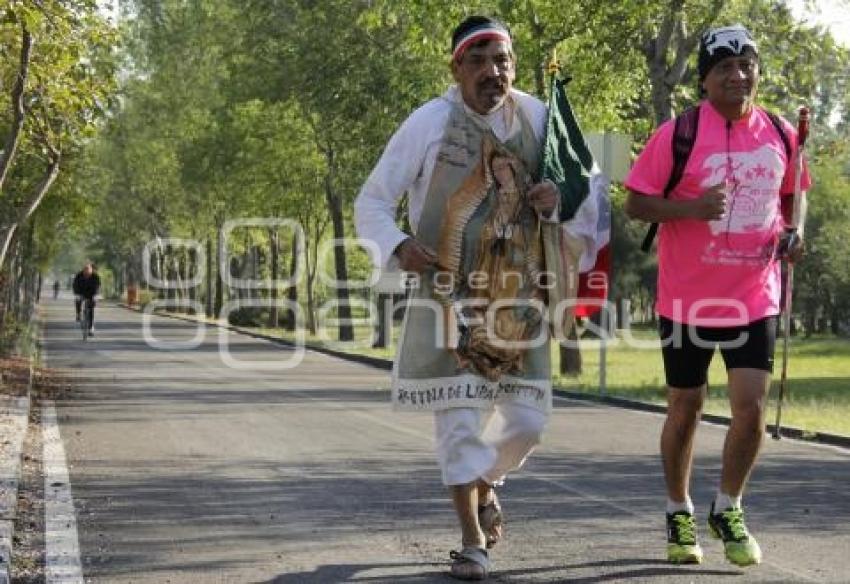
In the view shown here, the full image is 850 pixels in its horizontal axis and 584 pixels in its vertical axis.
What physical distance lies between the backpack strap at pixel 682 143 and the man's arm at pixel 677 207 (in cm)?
11

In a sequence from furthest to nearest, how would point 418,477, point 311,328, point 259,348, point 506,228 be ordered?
point 311,328
point 259,348
point 418,477
point 506,228

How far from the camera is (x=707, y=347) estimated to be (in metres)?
5.98

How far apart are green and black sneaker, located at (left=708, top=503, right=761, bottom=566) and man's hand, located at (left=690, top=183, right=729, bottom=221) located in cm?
119

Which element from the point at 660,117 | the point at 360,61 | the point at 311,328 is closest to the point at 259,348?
the point at 360,61

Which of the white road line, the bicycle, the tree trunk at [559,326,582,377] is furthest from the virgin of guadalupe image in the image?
the bicycle

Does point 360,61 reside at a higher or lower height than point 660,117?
higher

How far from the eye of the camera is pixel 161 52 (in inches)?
2356

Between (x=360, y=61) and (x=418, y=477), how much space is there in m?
24.9

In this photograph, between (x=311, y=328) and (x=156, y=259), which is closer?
(x=311, y=328)

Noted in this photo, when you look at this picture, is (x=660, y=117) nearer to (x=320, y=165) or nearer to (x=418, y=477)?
(x=418, y=477)

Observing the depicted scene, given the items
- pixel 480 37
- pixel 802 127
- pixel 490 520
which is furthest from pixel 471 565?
pixel 802 127

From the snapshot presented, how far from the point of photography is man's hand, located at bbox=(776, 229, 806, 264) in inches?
234

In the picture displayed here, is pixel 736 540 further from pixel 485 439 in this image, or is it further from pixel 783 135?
pixel 783 135

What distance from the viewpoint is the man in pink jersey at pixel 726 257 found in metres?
5.85
